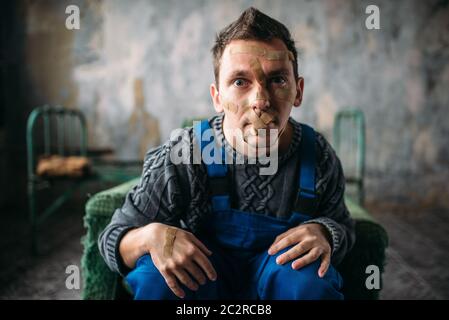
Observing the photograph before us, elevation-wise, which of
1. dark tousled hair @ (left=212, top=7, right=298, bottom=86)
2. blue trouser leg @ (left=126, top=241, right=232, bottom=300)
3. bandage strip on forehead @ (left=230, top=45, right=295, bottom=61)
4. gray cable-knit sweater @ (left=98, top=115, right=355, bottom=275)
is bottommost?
blue trouser leg @ (left=126, top=241, right=232, bottom=300)

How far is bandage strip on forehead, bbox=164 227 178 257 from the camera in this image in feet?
2.37

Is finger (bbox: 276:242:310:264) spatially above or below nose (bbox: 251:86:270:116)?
below

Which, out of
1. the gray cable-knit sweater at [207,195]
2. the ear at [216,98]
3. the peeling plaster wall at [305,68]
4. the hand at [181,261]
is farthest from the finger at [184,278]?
the peeling plaster wall at [305,68]

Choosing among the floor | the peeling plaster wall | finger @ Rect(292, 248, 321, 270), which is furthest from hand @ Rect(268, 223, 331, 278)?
the peeling plaster wall

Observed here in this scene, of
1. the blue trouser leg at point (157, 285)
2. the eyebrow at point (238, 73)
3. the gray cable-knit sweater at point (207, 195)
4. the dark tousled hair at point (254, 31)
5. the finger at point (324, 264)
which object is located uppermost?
the dark tousled hair at point (254, 31)

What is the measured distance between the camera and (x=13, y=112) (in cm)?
315

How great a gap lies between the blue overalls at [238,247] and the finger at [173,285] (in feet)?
0.04

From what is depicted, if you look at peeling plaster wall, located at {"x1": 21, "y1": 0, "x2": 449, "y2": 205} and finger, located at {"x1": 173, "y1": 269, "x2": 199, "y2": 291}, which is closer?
finger, located at {"x1": 173, "y1": 269, "x2": 199, "y2": 291}

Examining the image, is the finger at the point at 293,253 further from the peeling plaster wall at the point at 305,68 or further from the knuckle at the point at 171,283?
the peeling plaster wall at the point at 305,68

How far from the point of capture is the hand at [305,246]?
709 mm

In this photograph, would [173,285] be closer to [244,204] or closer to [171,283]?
[171,283]

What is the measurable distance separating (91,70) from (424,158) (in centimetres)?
279

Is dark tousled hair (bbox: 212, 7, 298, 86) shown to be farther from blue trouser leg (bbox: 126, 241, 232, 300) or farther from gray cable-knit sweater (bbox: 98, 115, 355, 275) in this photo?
blue trouser leg (bbox: 126, 241, 232, 300)
